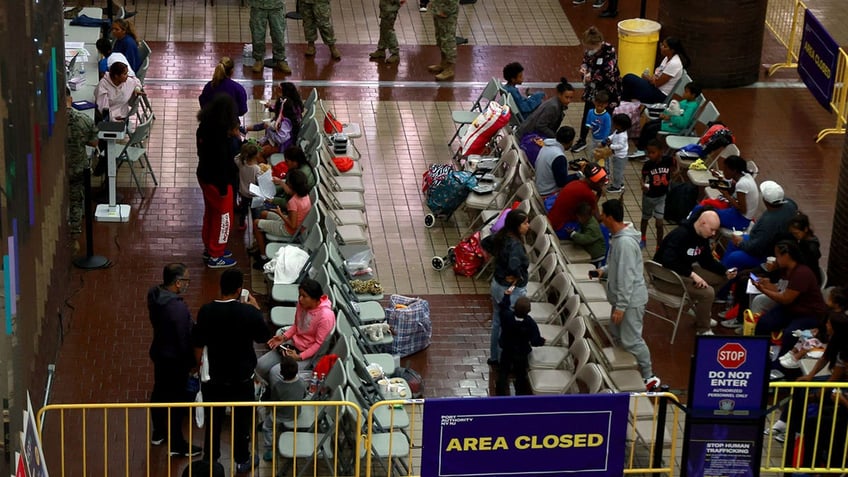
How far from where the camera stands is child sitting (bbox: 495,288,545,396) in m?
11.0

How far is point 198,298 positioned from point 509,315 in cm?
368

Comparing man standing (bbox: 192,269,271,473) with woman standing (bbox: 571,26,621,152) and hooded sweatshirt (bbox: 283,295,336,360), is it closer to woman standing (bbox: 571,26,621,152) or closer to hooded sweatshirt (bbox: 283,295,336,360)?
hooded sweatshirt (bbox: 283,295,336,360)

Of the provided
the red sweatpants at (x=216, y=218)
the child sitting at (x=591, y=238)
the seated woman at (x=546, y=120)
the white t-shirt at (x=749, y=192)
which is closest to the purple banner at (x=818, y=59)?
the seated woman at (x=546, y=120)

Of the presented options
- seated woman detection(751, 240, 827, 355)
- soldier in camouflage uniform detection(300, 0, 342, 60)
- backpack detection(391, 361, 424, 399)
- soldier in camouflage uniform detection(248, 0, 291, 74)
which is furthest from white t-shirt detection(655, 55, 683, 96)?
backpack detection(391, 361, 424, 399)

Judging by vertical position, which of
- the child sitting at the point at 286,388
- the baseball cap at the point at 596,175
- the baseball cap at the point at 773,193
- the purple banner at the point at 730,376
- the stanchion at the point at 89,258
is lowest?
the stanchion at the point at 89,258

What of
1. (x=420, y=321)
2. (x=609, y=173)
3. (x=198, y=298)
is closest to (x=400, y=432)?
(x=420, y=321)

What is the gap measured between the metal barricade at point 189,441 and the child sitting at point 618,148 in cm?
613

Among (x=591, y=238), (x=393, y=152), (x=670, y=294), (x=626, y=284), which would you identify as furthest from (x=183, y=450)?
(x=393, y=152)

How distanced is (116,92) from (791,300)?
767cm

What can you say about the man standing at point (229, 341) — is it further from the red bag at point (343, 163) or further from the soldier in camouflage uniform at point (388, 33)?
the soldier in camouflage uniform at point (388, 33)

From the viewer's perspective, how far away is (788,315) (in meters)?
12.0

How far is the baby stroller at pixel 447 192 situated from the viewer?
14.7 m

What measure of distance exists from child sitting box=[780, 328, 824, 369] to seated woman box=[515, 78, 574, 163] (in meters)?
4.46

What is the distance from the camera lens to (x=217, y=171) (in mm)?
13375
